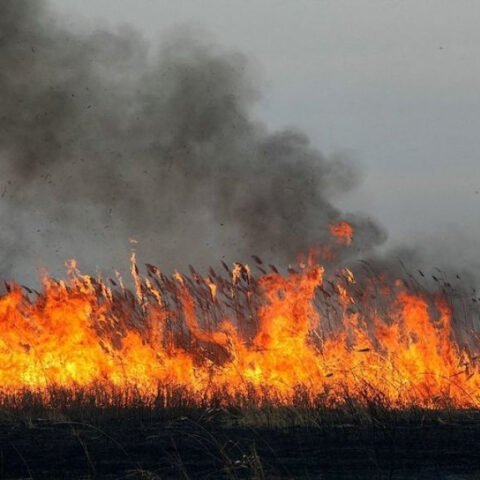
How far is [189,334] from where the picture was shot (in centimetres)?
1548

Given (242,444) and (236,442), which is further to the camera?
(242,444)

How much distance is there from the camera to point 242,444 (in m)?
11.0

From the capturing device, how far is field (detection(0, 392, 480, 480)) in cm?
959

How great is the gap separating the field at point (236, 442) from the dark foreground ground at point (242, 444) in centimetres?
1

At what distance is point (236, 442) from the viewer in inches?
421

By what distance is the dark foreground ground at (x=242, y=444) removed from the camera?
955cm

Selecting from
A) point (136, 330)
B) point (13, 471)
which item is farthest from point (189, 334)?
point (13, 471)

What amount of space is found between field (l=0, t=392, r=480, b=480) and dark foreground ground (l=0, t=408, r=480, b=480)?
0.01 m

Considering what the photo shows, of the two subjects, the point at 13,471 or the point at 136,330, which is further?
the point at 136,330

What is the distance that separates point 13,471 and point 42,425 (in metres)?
3.25

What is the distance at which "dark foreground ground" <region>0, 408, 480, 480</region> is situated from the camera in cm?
955

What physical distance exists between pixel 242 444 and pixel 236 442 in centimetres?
36

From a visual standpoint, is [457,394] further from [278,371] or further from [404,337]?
[278,371]

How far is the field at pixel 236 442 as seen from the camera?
9586mm
